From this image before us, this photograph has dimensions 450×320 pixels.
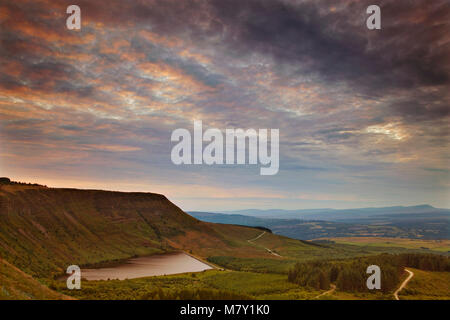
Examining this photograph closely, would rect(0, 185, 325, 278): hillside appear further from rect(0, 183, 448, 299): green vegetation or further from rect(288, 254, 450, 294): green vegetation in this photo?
rect(288, 254, 450, 294): green vegetation

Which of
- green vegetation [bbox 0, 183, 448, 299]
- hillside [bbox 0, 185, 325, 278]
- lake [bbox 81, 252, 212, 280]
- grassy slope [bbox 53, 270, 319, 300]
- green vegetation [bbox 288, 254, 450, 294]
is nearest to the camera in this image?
grassy slope [bbox 53, 270, 319, 300]

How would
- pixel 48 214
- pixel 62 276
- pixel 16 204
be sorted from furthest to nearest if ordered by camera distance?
pixel 48 214, pixel 16 204, pixel 62 276

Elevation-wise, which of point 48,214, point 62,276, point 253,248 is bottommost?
point 253,248

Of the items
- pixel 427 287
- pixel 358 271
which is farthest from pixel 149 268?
pixel 427 287

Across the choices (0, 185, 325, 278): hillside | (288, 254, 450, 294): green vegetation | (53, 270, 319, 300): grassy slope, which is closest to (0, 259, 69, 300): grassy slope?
(53, 270, 319, 300): grassy slope
